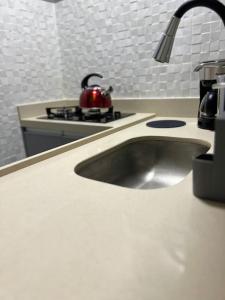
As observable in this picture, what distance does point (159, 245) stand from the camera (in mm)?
343

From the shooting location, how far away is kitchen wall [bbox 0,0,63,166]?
1358mm

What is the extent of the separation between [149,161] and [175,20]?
521mm

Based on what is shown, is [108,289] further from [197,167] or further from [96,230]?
[197,167]

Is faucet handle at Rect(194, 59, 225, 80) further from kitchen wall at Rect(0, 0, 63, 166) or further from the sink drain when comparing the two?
kitchen wall at Rect(0, 0, 63, 166)

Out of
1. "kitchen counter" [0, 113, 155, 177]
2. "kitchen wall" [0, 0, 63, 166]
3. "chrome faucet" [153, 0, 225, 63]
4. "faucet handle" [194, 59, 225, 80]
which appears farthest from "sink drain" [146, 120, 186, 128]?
"kitchen wall" [0, 0, 63, 166]

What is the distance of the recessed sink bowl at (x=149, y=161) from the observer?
85cm

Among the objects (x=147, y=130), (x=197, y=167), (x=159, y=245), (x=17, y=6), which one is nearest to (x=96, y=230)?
(x=159, y=245)

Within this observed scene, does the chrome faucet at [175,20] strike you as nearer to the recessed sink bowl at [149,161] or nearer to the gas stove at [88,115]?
the recessed sink bowl at [149,161]

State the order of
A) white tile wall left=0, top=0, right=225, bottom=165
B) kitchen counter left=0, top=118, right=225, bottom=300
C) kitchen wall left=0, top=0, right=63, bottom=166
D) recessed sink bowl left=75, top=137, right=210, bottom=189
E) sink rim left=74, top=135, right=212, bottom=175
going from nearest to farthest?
kitchen counter left=0, top=118, right=225, bottom=300 < sink rim left=74, top=135, right=212, bottom=175 < recessed sink bowl left=75, top=137, right=210, bottom=189 < white tile wall left=0, top=0, right=225, bottom=165 < kitchen wall left=0, top=0, right=63, bottom=166

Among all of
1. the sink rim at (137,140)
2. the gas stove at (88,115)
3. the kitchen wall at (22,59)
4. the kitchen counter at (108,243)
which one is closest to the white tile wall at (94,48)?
the kitchen wall at (22,59)

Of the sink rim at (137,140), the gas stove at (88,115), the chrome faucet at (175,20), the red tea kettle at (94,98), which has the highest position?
the chrome faucet at (175,20)

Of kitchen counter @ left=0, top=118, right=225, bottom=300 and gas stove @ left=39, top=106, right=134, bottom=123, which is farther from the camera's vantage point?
gas stove @ left=39, top=106, right=134, bottom=123

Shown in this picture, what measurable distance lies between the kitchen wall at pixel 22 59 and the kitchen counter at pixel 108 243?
0.97 metres

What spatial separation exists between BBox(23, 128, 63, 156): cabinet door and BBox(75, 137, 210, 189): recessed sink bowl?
1.64ft
